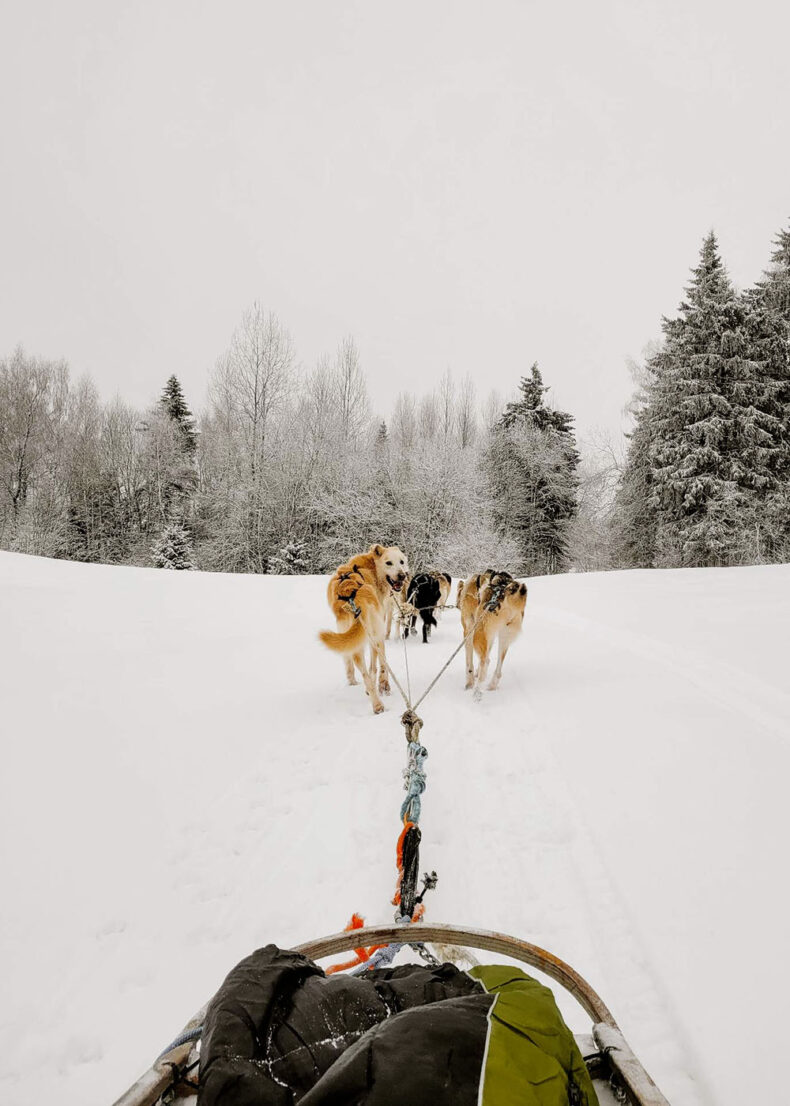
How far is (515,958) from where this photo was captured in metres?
1.61

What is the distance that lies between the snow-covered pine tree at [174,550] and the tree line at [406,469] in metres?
0.11

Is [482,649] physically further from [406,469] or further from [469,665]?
[406,469]

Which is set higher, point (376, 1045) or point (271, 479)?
point (271, 479)

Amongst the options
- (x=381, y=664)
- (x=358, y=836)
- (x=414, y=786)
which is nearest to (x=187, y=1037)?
(x=414, y=786)

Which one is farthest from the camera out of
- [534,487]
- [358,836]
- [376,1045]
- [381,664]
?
[534,487]

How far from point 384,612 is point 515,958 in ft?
16.1

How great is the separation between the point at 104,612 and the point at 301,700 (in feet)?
11.8

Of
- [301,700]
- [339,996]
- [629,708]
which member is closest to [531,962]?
[339,996]

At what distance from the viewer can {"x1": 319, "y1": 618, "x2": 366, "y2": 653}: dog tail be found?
17.7 ft

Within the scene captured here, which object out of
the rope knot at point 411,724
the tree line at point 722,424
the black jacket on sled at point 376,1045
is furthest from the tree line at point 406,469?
the black jacket on sled at point 376,1045

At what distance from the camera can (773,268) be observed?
75.7ft

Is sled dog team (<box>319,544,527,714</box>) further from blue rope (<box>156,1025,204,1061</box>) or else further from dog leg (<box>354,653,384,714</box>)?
blue rope (<box>156,1025,204,1061</box>)

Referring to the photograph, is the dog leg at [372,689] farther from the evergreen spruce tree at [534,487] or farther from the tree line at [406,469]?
the evergreen spruce tree at [534,487]

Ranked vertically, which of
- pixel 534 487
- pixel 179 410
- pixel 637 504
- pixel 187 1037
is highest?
pixel 179 410
